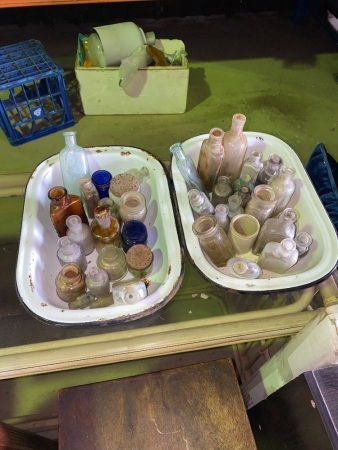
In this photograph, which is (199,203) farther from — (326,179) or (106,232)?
(326,179)

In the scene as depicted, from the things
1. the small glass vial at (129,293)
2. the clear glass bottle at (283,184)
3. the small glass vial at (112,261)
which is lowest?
the small glass vial at (112,261)

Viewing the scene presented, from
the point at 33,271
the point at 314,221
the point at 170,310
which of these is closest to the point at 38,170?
the point at 33,271

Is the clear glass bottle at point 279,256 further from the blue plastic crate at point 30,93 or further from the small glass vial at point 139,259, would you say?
the blue plastic crate at point 30,93

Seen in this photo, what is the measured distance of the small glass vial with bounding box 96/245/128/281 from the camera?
114 cm

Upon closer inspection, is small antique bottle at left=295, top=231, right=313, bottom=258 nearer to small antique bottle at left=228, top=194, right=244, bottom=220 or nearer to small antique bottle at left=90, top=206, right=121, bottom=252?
small antique bottle at left=228, top=194, right=244, bottom=220

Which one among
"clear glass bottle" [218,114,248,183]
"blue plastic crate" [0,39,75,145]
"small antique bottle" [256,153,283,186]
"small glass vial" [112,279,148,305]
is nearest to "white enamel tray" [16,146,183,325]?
"small glass vial" [112,279,148,305]

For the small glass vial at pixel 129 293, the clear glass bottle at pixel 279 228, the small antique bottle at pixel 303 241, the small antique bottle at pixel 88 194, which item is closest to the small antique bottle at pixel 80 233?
the small antique bottle at pixel 88 194

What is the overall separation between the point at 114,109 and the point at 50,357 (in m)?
1.70

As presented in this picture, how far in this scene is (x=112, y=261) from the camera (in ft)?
3.75

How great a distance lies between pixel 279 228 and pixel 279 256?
0.34ft

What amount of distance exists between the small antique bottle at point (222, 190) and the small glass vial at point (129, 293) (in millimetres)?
439

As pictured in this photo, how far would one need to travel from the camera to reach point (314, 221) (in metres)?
1.15

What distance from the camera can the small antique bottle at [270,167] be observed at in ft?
4.08

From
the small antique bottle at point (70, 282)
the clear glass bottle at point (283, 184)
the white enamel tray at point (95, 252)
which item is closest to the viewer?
the white enamel tray at point (95, 252)
